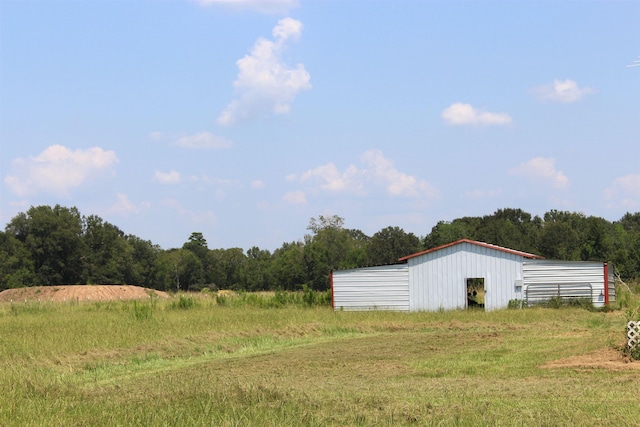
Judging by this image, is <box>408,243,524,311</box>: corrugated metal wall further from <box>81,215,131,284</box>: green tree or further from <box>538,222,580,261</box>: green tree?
<box>81,215,131,284</box>: green tree

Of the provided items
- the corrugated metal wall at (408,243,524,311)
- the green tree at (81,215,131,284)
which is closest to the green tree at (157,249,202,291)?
the green tree at (81,215,131,284)

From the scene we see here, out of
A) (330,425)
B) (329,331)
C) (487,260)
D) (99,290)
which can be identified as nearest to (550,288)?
(487,260)

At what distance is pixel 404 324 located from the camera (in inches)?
1047

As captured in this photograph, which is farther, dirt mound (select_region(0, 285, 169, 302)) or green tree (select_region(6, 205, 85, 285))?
green tree (select_region(6, 205, 85, 285))

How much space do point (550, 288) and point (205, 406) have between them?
26.5 metres

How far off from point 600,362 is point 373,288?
21.1m

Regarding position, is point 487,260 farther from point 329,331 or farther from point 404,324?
point 329,331

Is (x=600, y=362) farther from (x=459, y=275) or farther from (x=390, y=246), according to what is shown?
(x=390, y=246)

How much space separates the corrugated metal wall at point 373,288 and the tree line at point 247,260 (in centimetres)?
4190

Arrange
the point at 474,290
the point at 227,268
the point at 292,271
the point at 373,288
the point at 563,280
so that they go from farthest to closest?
1. the point at 227,268
2. the point at 292,271
3. the point at 474,290
4. the point at 373,288
5. the point at 563,280

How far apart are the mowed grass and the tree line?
5183 cm

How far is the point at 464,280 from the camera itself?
34.8 meters

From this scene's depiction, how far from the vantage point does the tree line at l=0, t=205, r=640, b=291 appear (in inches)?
3211

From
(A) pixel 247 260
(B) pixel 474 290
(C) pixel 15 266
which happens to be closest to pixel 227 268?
(A) pixel 247 260
